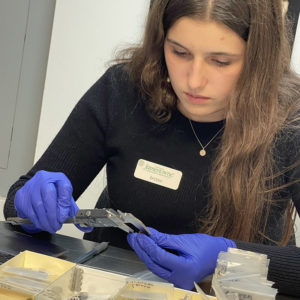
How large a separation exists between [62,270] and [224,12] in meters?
0.60

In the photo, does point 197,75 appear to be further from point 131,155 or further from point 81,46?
point 81,46

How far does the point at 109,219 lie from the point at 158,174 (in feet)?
1.31

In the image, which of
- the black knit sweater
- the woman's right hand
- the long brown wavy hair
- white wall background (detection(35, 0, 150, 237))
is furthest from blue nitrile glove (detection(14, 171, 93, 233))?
white wall background (detection(35, 0, 150, 237))

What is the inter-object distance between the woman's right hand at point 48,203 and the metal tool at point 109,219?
0.16ft

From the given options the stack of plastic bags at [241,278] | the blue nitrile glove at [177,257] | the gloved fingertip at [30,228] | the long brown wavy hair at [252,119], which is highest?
the long brown wavy hair at [252,119]

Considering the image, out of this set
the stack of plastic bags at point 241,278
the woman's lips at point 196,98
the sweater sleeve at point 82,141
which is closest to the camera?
the stack of plastic bags at point 241,278

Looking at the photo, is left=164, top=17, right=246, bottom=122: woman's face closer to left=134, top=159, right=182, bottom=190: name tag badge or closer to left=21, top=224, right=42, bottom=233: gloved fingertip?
left=134, top=159, right=182, bottom=190: name tag badge

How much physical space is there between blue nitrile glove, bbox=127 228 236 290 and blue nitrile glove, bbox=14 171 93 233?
0.59ft

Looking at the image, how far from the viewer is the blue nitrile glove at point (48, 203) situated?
0.97 metres

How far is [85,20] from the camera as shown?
2.12 metres

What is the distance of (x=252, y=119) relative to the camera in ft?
3.60

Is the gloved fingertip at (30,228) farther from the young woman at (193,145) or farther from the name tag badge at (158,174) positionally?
the name tag badge at (158,174)

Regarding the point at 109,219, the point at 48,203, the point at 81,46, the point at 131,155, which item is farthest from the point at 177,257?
the point at 81,46

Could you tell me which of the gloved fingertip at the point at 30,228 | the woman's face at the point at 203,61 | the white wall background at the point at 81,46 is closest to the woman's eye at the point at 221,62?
the woman's face at the point at 203,61
